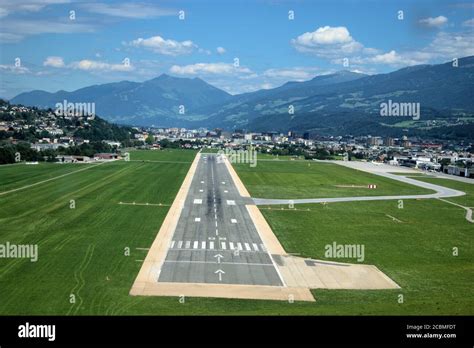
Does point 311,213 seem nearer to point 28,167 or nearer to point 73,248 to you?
point 73,248

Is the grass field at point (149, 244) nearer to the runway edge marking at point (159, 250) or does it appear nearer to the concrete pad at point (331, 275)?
the runway edge marking at point (159, 250)

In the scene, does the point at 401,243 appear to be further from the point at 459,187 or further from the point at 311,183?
the point at 459,187

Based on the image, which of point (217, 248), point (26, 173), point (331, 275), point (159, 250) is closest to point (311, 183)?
point (26, 173)

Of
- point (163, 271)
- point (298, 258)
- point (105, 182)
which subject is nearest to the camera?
point (163, 271)

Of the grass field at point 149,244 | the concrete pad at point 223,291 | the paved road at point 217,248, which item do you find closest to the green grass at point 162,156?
the grass field at point 149,244

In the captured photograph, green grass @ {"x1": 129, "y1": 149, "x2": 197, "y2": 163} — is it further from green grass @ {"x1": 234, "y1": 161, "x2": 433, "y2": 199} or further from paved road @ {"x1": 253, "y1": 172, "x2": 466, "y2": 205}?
paved road @ {"x1": 253, "y1": 172, "x2": 466, "y2": 205}
